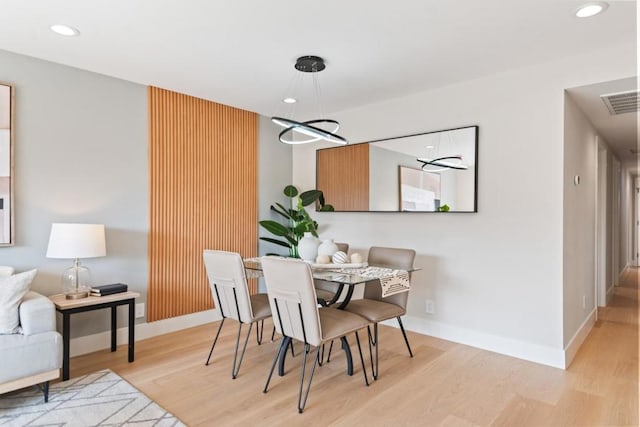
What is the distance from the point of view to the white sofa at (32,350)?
2.24 meters

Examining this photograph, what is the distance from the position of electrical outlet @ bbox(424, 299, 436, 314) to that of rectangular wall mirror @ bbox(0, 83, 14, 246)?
3590 mm

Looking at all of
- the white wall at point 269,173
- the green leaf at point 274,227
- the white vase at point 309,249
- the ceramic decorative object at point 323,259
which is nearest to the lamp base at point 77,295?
the white vase at point 309,249

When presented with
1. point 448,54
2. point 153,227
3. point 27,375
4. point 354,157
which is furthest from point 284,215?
point 27,375

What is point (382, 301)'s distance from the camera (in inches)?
130

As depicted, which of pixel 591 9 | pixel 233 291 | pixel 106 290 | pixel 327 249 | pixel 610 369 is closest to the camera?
pixel 591 9

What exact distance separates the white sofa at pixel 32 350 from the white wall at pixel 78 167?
2.66 ft

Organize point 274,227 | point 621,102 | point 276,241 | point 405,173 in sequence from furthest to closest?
1. point 276,241
2. point 274,227
3. point 405,173
4. point 621,102

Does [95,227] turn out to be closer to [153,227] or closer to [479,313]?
[153,227]

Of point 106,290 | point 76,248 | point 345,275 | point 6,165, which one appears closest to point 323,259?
point 345,275

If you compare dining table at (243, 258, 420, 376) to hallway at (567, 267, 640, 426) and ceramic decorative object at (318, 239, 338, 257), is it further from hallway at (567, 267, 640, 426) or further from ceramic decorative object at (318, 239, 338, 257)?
hallway at (567, 267, 640, 426)

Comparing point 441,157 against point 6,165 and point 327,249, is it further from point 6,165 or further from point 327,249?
point 6,165

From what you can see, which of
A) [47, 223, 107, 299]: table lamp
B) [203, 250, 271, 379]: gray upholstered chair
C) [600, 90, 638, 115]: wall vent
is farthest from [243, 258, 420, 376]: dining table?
[600, 90, 638, 115]: wall vent

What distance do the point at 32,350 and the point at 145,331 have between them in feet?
4.57

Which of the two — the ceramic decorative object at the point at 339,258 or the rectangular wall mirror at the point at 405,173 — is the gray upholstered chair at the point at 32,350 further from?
the rectangular wall mirror at the point at 405,173
